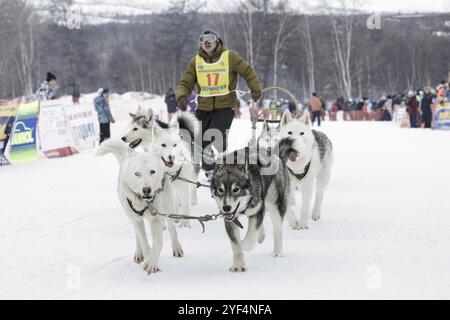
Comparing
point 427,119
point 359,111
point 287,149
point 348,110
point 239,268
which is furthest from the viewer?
point 348,110

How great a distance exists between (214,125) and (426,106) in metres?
12.8

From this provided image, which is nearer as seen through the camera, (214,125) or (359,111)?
(214,125)

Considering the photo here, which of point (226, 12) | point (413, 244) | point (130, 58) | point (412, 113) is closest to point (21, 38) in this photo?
point (226, 12)

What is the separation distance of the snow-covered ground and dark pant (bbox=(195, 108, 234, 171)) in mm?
631

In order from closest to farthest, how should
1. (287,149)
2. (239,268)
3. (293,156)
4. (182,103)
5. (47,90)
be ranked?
(239,268)
(287,149)
(293,156)
(182,103)
(47,90)

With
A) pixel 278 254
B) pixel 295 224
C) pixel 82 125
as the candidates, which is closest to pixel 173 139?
pixel 295 224

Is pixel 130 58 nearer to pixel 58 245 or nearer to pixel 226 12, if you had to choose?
pixel 226 12

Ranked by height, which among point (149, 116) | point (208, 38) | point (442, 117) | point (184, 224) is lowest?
point (184, 224)

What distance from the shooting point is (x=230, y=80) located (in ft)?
15.7

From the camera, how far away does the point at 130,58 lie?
49.8 metres

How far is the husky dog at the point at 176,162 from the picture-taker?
423 cm

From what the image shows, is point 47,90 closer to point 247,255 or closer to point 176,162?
point 176,162

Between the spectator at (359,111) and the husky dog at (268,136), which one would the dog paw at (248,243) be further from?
the spectator at (359,111)

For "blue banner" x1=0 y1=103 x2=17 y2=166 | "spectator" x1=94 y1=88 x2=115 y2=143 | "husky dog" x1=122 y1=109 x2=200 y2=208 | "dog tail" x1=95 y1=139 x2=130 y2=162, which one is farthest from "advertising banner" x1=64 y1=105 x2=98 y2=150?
"dog tail" x1=95 y1=139 x2=130 y2=162
